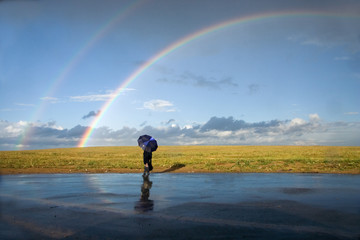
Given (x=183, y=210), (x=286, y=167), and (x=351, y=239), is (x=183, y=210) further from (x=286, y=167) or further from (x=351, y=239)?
(x=286, y=167)

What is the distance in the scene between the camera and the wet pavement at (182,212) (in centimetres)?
750

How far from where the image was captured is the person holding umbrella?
20750 millimetres

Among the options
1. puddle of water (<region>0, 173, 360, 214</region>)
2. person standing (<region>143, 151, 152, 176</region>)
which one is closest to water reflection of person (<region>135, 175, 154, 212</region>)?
puddle of water (<region>0, 173, 360, 214</region>)

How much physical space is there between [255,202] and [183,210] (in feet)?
9.27

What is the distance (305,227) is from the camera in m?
7.93

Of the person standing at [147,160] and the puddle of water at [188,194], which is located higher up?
the person standing at [147,160]

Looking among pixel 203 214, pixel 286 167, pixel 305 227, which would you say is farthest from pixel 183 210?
pixel 286 167

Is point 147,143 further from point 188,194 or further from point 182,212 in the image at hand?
point 182,212

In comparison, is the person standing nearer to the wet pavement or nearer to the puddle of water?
the puddle of water

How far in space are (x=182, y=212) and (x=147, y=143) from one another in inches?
451

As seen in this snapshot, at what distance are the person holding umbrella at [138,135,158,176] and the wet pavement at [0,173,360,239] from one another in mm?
5562

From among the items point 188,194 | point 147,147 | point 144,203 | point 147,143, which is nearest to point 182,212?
point 144,203

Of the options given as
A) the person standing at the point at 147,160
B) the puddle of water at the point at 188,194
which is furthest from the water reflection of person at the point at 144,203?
the person standing at the point at 147,160

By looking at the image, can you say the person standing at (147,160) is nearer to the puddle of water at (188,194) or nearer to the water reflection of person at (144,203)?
the puddle of water at (188,194)
